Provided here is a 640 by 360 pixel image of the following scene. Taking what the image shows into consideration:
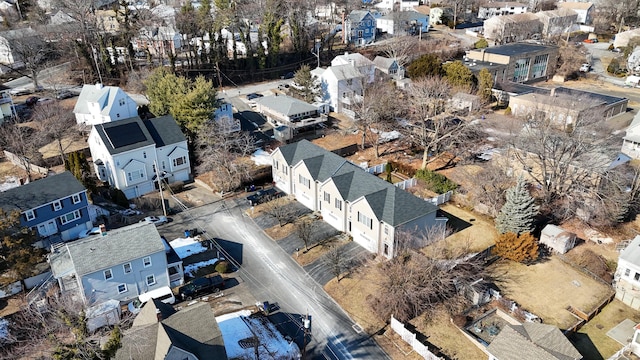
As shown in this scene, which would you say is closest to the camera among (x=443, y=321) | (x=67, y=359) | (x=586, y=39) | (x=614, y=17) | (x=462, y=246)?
(x=67, y=359)

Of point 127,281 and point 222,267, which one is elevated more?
point 127,281

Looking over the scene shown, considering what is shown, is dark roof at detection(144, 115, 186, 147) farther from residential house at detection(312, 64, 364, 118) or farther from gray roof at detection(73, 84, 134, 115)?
residential house at detection(312, 64, 364, 118)

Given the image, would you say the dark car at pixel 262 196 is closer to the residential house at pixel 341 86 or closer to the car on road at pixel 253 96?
the residential house at pixel 341 86

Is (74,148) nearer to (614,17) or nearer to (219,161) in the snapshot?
(219,161)

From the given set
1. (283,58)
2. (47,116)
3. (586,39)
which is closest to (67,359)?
(47,116)

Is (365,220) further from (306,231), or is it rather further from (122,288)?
(122,288)

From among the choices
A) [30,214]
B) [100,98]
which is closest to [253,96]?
[100,98]
